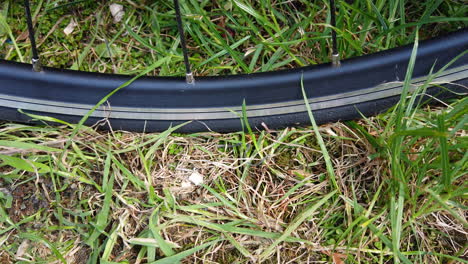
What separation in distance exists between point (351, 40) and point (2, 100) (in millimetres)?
802

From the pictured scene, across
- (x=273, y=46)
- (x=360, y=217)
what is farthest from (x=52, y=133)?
(x=360, y=217)

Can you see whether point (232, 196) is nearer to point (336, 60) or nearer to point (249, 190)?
point (249, 190)

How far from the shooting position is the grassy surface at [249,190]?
44.4 inches

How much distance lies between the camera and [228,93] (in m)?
1.21

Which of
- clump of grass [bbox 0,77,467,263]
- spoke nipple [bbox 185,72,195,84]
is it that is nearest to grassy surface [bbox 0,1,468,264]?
clump of grass [bbox 0,77,467,263]

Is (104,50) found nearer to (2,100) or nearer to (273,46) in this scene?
(2,100)

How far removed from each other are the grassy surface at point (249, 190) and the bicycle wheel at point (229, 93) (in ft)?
0.13

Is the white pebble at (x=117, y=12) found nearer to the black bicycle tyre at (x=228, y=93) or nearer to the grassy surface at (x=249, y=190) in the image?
the grassy surface at (x=249, y=190)

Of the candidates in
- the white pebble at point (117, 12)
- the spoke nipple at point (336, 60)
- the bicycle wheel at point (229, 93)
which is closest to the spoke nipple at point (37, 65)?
the bicycle wheel at point (229, 93)

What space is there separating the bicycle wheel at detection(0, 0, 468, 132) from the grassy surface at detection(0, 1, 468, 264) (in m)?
0.04

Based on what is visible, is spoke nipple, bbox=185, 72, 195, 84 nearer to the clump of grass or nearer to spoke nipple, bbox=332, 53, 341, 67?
the clump of grass

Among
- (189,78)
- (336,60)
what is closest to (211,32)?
(189,78)

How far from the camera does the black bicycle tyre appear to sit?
3.85 feet

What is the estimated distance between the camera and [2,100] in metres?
1.20
